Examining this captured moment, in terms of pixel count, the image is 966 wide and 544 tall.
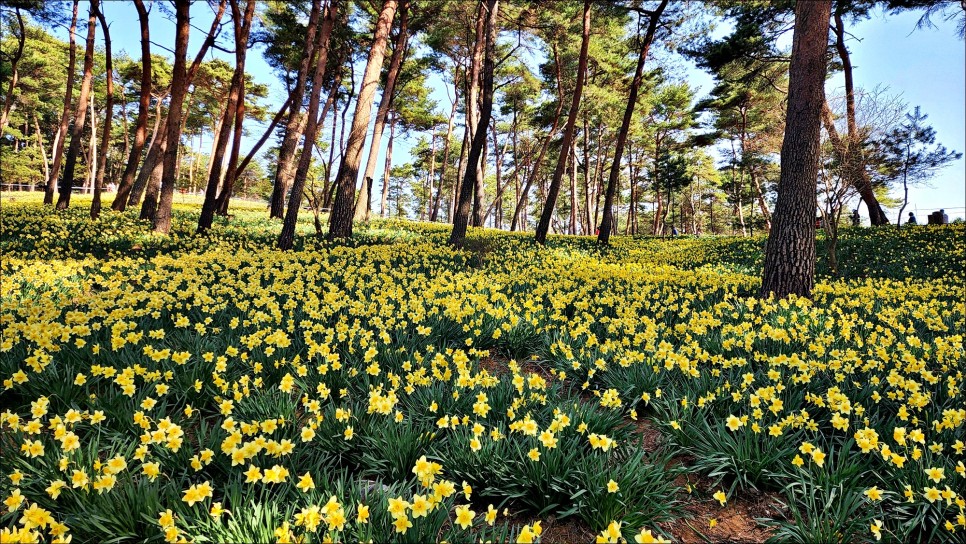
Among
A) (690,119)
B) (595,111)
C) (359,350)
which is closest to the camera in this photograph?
(359,350)

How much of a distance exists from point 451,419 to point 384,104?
13.0 m

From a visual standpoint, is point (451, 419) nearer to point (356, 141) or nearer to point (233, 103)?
point (356, 141)

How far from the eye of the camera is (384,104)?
44.7 feet

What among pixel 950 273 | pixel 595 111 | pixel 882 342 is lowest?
pixel 882 342

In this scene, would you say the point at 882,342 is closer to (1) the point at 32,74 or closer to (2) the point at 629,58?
(2) the point at 629,58

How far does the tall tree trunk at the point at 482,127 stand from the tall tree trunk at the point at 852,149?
826 cm

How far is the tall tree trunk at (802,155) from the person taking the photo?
573 cm

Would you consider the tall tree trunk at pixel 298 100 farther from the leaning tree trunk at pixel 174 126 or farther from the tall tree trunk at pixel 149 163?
the tall tree trunk at pixel 149 163

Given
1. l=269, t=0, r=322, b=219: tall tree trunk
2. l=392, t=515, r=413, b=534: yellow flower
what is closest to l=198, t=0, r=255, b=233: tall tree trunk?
l=269, t=0, r=322, b=219: tall tree trunk

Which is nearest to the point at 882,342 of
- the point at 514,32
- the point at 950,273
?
the point at 950,273

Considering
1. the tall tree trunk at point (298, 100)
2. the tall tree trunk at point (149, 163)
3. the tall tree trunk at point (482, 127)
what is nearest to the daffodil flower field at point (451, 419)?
the tall tree trunk at point (482, 127)

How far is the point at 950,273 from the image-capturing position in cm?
811

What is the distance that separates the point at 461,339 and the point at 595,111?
20072 mm

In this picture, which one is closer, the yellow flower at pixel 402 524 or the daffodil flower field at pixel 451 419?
the yellow flower at pixel 402 524
